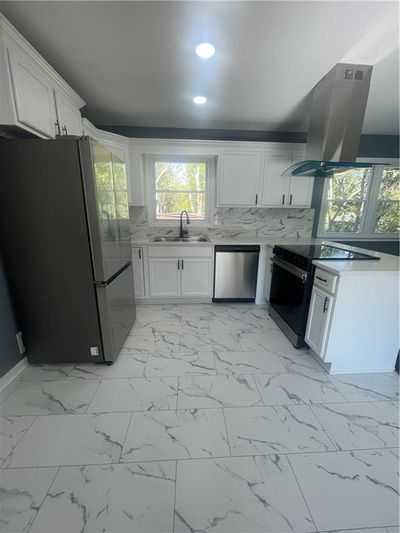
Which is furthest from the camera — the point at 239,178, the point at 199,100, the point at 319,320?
the point at 239,178

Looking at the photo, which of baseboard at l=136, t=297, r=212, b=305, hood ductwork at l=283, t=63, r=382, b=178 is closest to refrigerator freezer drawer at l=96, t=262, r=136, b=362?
baseboard at l=136, t=297, r=212, b=305

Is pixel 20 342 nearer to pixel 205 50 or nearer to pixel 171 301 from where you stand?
pixel 171 301

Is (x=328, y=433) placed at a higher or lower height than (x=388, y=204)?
lower

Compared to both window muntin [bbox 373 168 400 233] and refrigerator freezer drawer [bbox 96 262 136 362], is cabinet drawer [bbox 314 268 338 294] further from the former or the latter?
window muntin [bbox 373 168 400 233]

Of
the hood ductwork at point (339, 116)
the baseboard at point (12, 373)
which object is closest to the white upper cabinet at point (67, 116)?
the baseboard at point (12, 373)

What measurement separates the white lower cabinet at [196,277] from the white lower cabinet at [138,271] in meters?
0.56

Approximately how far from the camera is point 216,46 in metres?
1.57

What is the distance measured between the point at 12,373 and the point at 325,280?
2686 mm

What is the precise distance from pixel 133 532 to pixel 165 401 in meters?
0.70

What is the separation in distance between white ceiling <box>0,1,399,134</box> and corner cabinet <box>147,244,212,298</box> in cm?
168

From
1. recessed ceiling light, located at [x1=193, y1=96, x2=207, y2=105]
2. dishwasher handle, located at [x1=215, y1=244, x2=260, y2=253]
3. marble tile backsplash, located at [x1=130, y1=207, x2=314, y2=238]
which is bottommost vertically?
dishwasher handle, located at [x1=215, y1=244, x2=260, y2=253]

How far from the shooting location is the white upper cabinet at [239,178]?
3115mm

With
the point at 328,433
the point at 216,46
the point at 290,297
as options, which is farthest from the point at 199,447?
the point at 216,46

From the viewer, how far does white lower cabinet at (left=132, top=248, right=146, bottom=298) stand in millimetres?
3049
